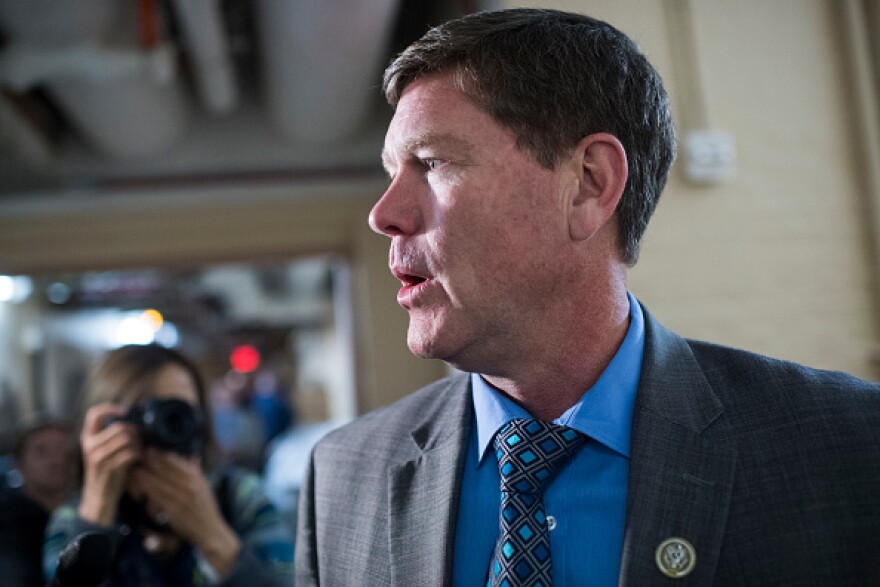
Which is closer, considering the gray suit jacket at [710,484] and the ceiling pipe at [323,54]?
the gray suit jacket at [710,484]

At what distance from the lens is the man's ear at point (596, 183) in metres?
0.97

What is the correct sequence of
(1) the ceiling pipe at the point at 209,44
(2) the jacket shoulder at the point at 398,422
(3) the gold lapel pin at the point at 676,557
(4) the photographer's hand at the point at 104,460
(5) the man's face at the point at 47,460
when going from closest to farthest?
1. (3) the gold lapel pin at the point at 676,557
2. (2) the jacket shoulder at the point at 398,422
3. (4) the photographer's hand at the point at 104,460
4. (5) the man's face at the point at 47,460
5. (1) the ceiling pipe at the point at 209,44

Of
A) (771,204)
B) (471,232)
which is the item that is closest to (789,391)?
(471,232)

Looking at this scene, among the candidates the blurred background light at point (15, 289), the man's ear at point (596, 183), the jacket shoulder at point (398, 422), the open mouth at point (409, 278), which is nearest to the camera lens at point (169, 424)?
the jacket shoulder at point (398, 422)

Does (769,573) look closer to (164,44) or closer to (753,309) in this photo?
(753,309)

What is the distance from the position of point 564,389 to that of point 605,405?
0.07 m

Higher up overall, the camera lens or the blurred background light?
the blurred background light

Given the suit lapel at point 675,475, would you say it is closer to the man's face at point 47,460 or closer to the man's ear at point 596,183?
the man's ear at point 596,183

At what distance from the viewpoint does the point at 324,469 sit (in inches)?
44.4

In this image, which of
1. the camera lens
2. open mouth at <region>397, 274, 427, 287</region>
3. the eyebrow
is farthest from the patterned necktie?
the camera lens

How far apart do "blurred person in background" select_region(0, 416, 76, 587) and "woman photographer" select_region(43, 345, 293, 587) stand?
78 millimetres

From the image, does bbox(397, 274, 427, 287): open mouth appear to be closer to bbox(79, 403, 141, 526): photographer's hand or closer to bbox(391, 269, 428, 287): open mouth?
bbox(391, 269, 428, 287): open mouth

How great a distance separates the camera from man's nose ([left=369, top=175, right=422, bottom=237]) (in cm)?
95

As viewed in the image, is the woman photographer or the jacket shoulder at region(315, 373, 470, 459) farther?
the woman photographer
